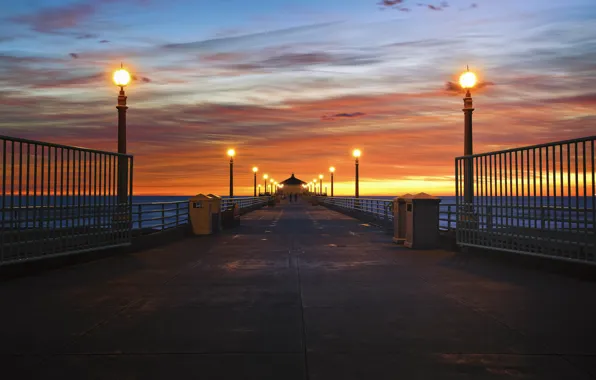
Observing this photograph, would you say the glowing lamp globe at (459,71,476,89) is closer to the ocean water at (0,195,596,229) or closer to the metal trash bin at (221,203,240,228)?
the ocean water at (0,195,596,229)

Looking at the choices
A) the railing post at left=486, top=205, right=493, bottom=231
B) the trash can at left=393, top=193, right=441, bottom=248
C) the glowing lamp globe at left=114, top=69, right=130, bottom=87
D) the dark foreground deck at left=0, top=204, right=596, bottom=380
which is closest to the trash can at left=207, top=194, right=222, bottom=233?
the glowing lamp globe at left=114, top=69, right=130, bottom=87

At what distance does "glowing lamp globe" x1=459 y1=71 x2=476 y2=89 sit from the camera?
1631cm

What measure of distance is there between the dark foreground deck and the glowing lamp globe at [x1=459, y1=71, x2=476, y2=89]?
6.35m

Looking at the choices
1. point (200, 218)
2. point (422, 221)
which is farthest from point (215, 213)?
point (422, 221)

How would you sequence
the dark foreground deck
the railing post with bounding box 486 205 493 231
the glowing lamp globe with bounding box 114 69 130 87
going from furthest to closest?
the glowing lamp globe with bounding box 114 69 130 87 → the railing post with bounding box 486 205 493 231 → the dark foreground deck

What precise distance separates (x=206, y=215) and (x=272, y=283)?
13.0 meters

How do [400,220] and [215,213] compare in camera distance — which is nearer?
[400,220]

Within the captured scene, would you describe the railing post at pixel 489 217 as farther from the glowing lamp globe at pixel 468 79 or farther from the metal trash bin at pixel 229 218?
the metal trash bin at pixel 229 218

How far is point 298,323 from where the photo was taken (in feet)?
22.0

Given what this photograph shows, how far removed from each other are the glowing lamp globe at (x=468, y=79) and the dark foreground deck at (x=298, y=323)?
A: 6345 millimetres

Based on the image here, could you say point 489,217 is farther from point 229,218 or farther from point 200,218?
point 229,218

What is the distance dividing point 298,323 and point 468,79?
1183 centimetres

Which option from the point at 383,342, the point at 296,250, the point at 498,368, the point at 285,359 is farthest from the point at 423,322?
the point at 296,250

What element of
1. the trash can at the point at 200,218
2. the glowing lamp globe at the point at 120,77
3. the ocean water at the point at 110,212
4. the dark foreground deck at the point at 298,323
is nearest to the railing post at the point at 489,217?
the ocean water at the point at 110,212
